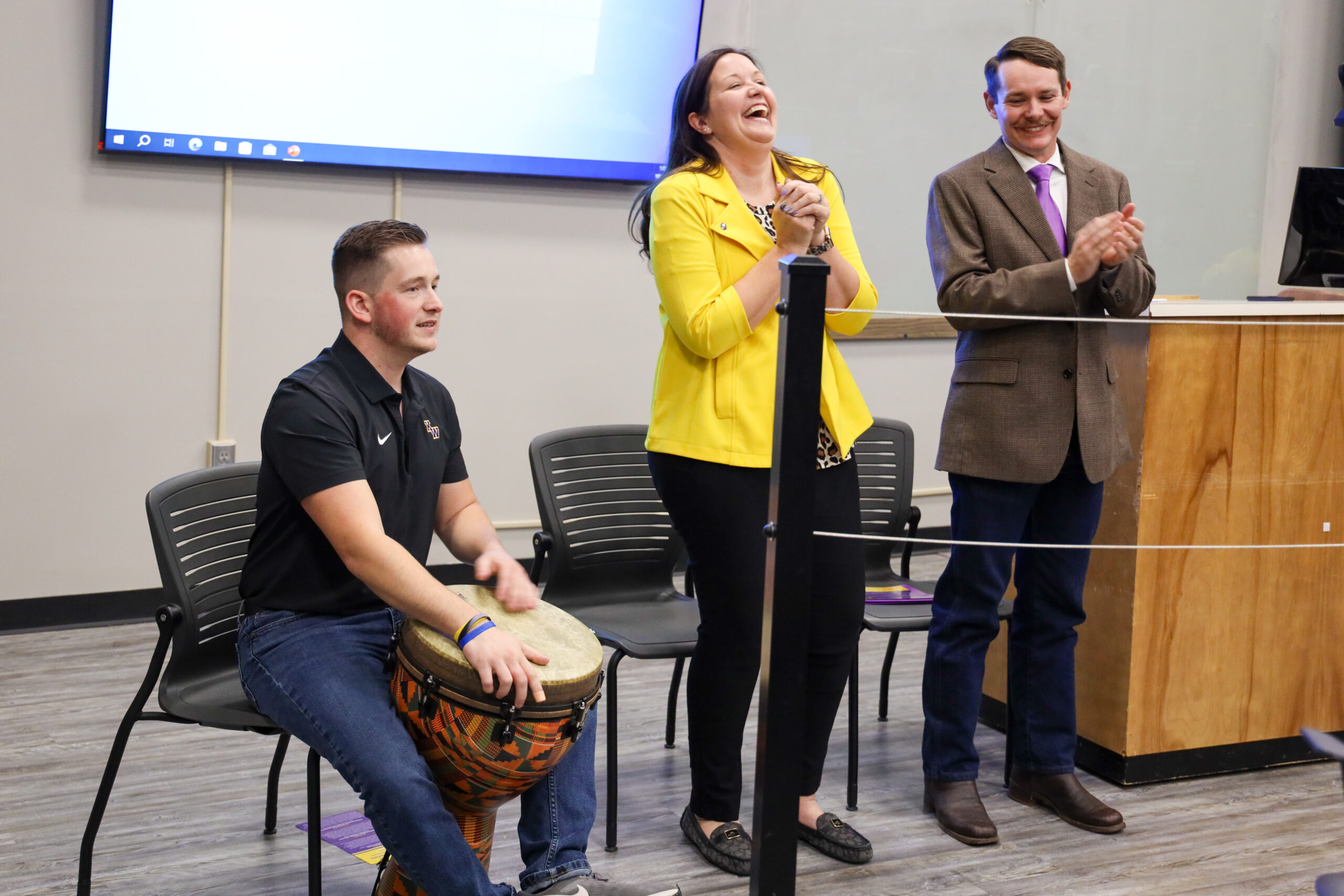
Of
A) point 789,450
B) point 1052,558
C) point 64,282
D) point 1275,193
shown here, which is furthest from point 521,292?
point 1275,193

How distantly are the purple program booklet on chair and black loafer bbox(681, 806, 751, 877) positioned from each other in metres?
0.66

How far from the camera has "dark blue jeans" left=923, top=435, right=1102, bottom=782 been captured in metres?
2.46

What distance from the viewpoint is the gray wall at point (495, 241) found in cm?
364

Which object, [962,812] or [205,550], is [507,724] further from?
[962,812]

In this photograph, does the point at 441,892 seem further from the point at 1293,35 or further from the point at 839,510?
the point at 1293,35

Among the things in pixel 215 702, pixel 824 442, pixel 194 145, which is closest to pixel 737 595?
pixel 824 442

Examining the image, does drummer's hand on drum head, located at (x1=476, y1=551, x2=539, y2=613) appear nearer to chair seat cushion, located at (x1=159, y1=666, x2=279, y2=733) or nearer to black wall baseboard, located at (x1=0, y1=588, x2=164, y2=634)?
chair seat cushion, located at (x1=159, y1=666, x2=279, y2=733)

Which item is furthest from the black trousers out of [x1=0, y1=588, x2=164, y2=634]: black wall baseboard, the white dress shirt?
[x1=0, y1=588, x2=164, y2=634]: black wall baseboard

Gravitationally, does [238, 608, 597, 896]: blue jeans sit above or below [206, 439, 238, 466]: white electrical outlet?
below

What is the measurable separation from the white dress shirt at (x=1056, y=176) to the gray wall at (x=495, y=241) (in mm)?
382

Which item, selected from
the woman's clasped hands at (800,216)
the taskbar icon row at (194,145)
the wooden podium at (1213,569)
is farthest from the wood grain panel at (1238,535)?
the taskbar icon row at (194,145)

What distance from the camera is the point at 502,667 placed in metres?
1.73

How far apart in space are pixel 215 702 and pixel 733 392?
3.33 feet

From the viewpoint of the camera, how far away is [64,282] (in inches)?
145
